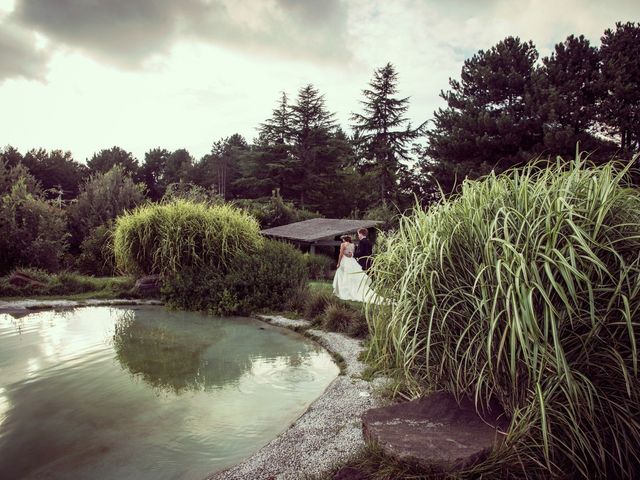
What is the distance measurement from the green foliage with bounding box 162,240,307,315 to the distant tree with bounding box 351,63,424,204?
22.9 meters

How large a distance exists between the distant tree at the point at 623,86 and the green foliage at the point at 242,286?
567 inches

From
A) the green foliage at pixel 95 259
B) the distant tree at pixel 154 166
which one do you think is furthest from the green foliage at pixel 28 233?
the distant tree at pixel 154 166

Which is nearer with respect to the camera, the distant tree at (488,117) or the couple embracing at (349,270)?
the couple embracing at (349,270)

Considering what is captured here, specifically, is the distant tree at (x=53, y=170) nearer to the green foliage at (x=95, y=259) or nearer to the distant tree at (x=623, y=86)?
the green foliage at (x=95, y=259)

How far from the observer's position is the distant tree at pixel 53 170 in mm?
33531

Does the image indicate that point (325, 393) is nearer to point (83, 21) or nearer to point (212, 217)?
point (212, 217)

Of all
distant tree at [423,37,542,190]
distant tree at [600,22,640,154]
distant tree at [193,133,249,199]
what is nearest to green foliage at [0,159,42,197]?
distant tree at [423,37,542,190]

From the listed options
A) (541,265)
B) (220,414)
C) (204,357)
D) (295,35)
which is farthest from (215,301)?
(541,265)

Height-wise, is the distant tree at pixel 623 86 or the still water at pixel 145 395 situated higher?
the distant tree at pixel 623 86

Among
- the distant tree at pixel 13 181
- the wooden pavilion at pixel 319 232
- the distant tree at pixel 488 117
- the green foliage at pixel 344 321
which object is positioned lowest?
the green foliage at pixel 344 321

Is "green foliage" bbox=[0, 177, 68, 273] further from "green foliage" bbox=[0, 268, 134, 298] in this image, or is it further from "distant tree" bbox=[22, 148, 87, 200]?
"distant tree" bbox=[22, 148, 87, 200]

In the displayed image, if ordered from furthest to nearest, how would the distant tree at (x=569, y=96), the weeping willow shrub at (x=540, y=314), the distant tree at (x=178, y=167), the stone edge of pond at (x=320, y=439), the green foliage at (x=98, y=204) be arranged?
→ the distant tree at (x=178, y=167) → the distant tree at (x=569, y=96) → the green foliage at (x=98, y=204) → the stone edge of pond at (x=320, y=439) → the weeping willow shrub at (x=540, y=314)

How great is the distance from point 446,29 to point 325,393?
747 centimetres

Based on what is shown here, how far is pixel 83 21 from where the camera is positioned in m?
7.71
